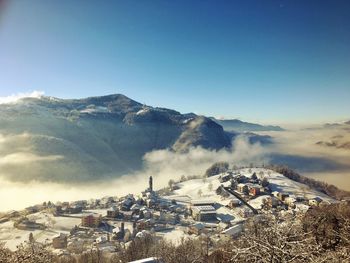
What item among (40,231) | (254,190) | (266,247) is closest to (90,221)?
(40,231)

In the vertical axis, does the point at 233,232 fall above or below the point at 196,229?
above

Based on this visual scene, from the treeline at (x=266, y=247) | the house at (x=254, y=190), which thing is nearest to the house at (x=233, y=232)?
the treeline at (x=266, y=247)

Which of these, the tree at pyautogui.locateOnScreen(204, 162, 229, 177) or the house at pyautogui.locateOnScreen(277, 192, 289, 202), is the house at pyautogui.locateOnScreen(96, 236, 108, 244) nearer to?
the house at pyautogui.locateOnScreen(277, 192, 289, 202)

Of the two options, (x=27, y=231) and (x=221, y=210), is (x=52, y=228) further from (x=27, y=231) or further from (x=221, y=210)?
(x=221, y=210)

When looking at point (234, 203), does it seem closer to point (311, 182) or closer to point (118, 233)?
point (118, 233)

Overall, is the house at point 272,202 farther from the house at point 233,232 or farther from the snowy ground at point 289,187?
the house at point 233,232
